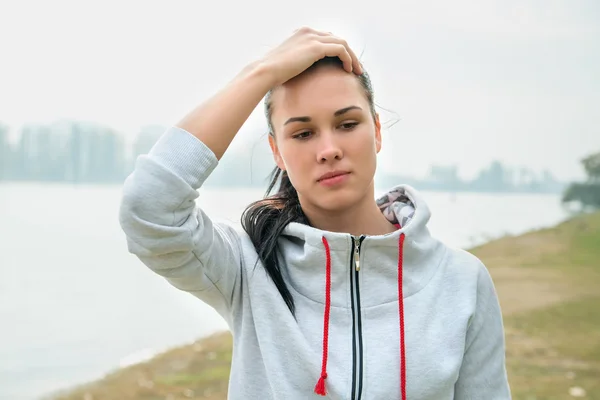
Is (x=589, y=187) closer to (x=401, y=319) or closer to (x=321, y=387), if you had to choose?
(x=401, y=319)

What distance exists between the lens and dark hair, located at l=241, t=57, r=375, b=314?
1.10 meters

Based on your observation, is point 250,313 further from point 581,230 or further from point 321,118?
point 581,230

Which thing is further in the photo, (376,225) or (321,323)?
(376,225)

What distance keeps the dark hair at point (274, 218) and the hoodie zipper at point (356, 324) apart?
11 cm

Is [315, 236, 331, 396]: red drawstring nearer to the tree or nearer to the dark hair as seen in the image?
the dark hair

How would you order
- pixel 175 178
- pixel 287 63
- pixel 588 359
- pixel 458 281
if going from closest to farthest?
pixel 175 178 < pixel 287 63 < pixel 458 281 < pixel 588 359

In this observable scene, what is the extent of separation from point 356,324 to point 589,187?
381cm

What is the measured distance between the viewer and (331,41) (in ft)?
3.52

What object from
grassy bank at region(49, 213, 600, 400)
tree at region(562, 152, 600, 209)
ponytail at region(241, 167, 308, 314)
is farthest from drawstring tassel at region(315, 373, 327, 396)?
tree at region(562, 152, 600, 209)

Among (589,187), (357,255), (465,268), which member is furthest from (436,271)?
(589,187)

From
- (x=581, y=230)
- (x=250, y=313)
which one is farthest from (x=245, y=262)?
(x=581, y=230)

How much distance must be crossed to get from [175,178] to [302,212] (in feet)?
1.12

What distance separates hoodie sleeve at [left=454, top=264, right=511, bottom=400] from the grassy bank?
1.95 meters

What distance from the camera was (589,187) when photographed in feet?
14.3
